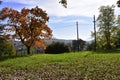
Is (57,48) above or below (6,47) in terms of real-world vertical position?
below

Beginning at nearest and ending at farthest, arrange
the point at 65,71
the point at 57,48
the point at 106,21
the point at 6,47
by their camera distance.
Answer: the point at 65,71, the point at 6,47, the point at 57,48, the point at 106,21

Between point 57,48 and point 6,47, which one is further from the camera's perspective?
point 57,48

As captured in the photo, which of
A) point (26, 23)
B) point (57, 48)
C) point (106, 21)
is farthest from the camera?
point (106, 21)

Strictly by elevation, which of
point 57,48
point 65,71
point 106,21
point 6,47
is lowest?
point 65,71

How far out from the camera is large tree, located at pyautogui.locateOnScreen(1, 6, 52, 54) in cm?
4528

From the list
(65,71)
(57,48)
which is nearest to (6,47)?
(57,48)

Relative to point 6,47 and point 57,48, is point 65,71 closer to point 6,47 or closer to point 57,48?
point 6,47

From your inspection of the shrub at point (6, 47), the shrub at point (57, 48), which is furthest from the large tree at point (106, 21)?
the shrub at point (6, 47)

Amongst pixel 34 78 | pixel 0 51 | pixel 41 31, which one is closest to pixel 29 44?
pixel 41 31

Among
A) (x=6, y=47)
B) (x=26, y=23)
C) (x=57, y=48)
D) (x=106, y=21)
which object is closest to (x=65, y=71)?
(x=26, y=23)

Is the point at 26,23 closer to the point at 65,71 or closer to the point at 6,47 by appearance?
the point at 6,47

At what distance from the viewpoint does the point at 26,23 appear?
45.5m

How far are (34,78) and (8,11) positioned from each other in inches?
1086

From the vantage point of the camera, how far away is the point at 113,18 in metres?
74.6
